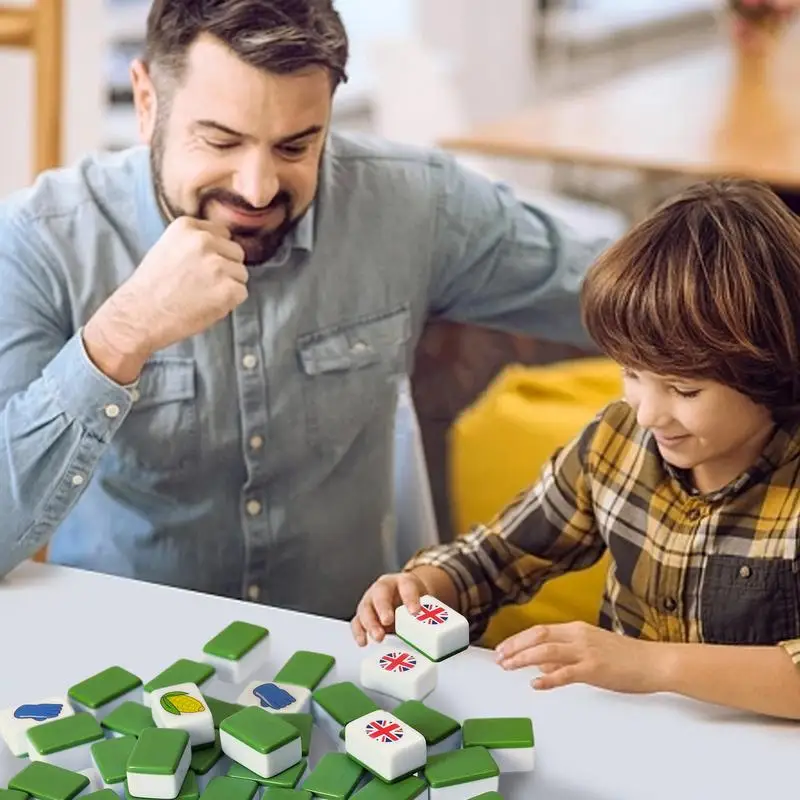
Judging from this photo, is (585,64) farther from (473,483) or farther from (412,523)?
(412,523)

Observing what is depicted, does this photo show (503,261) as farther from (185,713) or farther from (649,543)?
(185,713)

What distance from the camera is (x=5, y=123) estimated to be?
99.7 inches

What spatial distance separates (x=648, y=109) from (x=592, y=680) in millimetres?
1921

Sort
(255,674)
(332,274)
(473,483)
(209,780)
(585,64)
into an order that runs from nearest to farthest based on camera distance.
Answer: (209,780), (255,674), (332,274), (473,483), (585,64)

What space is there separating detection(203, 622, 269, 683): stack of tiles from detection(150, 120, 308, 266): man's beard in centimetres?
39

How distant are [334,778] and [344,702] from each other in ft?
0.25

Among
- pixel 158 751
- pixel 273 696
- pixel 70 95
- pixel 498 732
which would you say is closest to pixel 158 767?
pixel 158 751

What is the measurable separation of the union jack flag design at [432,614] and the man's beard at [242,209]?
1.41 feet

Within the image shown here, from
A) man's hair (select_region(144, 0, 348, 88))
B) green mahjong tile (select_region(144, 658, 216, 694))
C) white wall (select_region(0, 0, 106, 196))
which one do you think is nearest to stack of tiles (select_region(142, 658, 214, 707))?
green mahjong tile (select_region(144, 658, 216, 694))

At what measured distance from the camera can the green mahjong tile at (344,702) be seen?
0.94 m

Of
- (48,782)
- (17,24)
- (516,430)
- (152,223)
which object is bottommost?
(516,430)

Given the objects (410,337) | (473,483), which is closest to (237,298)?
(410,337)

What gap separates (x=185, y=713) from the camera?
93 centimetres

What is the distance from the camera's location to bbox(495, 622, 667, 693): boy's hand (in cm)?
98
